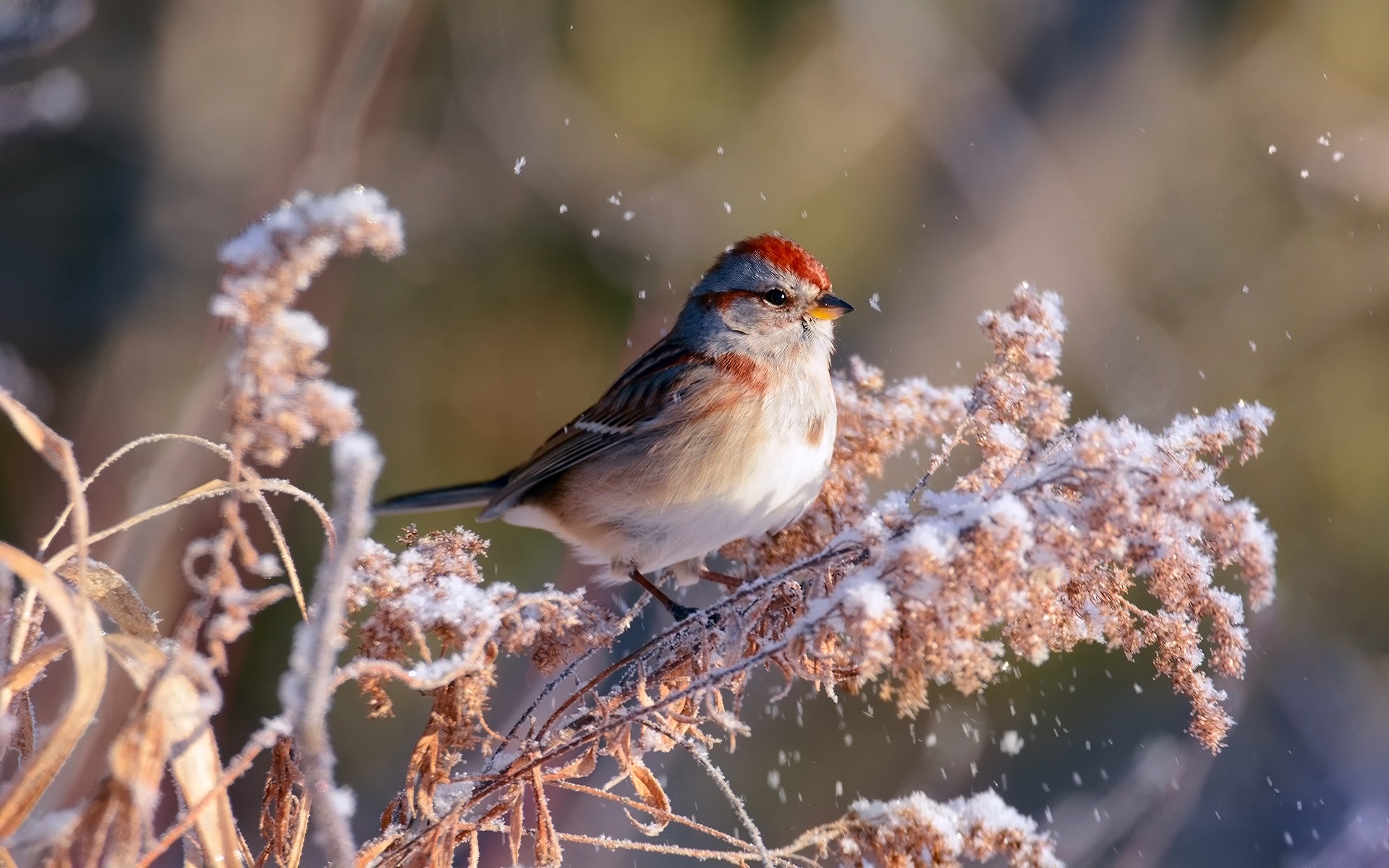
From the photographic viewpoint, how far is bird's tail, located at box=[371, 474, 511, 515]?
292 cm

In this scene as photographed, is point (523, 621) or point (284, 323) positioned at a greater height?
point (284, 323)

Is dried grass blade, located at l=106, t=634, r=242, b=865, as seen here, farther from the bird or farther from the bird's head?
the bird's head

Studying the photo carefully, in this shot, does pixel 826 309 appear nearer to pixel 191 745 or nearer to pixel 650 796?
pixel 650 796

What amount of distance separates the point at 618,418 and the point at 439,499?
54 cm

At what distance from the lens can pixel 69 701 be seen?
0.88 meters

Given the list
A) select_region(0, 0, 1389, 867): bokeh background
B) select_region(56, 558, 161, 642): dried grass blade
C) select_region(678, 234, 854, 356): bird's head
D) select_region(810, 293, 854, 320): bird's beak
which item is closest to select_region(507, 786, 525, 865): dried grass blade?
select_region(56, 558, 161, 642): dried grass blade

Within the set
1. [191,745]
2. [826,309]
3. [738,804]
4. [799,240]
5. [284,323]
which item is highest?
[799,240]

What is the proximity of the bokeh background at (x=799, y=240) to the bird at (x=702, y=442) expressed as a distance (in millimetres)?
1386

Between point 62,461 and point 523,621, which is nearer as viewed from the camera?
point 62,461

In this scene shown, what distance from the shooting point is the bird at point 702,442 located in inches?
95.9

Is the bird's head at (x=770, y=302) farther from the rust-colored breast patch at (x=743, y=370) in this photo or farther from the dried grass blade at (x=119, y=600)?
the dried grass blade at (x=119, y=600)

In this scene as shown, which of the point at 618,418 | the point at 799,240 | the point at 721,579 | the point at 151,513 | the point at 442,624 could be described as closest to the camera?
the point at 151,513

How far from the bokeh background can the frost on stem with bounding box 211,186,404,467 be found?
10.8 ft

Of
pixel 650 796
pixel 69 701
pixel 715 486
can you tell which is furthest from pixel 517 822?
pixel 715 486
